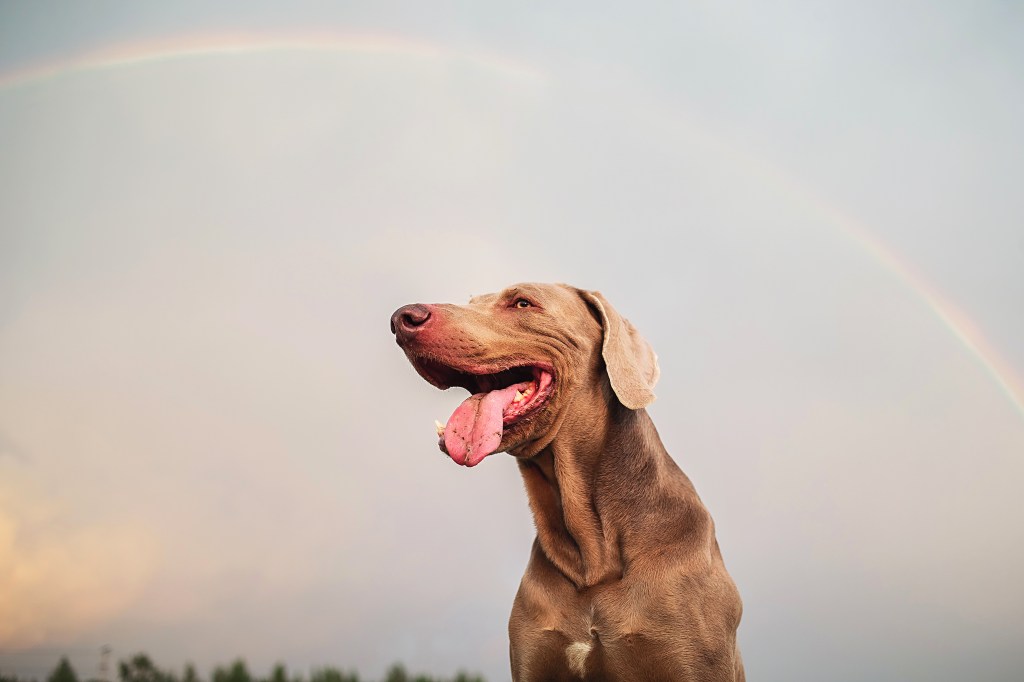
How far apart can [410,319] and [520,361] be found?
817mm

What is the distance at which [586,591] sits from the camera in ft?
17.8

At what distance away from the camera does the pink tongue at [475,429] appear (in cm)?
508

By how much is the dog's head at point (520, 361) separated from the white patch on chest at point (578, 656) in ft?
4.22

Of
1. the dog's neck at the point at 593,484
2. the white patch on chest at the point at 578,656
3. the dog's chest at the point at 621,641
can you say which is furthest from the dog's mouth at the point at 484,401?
the white patch on chest at the point at 578,656

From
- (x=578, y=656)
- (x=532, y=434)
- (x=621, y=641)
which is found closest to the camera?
(x=621, y=641)

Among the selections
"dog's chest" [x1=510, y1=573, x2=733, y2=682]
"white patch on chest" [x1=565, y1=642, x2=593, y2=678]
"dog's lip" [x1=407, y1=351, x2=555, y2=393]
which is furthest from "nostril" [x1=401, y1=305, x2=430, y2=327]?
"white patch on chest" [x1=565, y1=642, x2=593, y2=678]

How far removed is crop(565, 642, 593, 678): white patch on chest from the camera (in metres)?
5.27

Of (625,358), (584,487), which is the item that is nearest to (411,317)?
(625,358)

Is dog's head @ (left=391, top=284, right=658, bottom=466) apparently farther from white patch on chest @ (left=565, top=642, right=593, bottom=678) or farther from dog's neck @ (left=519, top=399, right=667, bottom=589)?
white patch on chest @ (left=565, top=642, right=593, bottom=678)

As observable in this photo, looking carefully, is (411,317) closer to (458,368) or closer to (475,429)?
(458,368)

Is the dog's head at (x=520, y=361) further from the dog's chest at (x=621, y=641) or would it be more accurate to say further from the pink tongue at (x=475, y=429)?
the dog's chest at (x=621, y=641)

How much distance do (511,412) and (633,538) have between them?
46.3 inches

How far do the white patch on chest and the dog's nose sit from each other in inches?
90.9

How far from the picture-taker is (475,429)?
518cm
